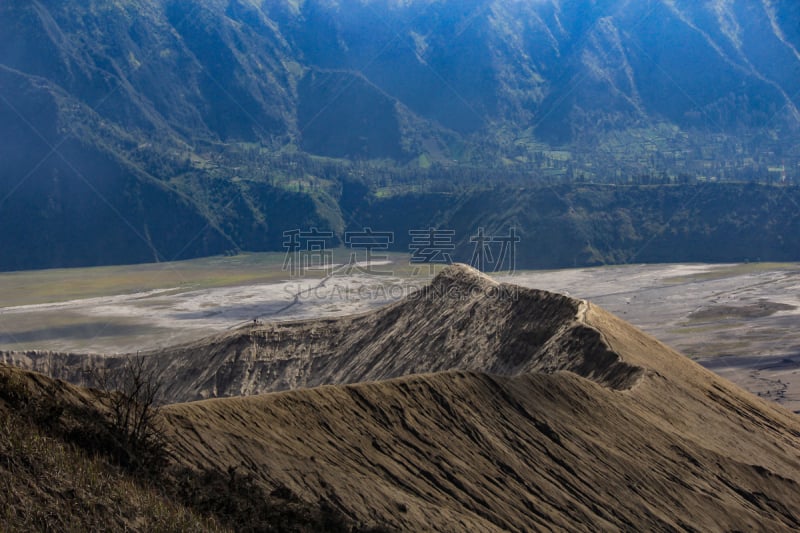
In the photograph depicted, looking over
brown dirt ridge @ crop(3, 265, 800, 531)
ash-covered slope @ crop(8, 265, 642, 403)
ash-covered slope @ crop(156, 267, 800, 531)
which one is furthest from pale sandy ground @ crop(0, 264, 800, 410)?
ash-covered slope @ crop(156, 267, 800, 531)

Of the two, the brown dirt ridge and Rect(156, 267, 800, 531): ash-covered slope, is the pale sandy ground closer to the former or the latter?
the brown dirt ridge

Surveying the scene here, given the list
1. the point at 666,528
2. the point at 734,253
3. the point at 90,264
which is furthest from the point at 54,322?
the point at 734,253

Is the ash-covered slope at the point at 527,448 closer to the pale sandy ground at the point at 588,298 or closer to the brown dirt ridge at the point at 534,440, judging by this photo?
the brown dirt ridge at the point at 534,440

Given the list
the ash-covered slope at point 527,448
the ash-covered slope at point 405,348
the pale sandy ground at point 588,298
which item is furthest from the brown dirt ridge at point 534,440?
the pale sandy ground at point 588,298

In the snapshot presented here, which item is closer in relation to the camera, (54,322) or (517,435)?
(517,435)

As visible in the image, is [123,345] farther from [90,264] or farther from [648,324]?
[90,264]

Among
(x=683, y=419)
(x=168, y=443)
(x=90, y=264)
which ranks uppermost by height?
(x=168, y=443)
